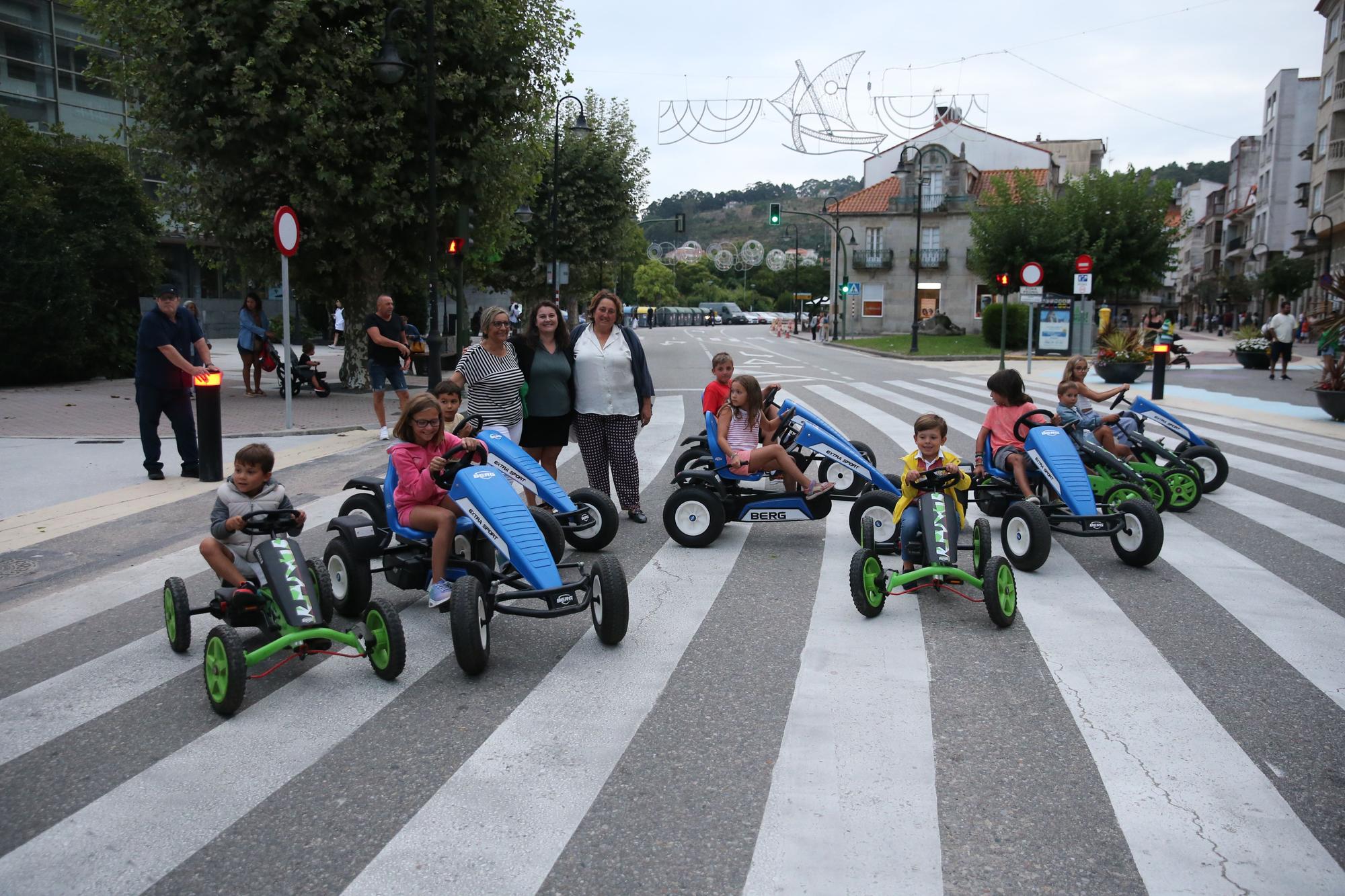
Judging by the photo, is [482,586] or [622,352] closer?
[482,586]

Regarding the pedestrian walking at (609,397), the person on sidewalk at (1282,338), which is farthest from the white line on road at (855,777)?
the person on sidewalk at (1282,338)

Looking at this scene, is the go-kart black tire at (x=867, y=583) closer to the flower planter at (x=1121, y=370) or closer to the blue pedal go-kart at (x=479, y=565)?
the blue pedal go-kart at (x=479, y=565)

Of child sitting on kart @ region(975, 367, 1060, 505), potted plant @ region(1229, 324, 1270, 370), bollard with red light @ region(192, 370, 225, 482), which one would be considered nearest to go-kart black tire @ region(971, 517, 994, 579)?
child sitting on kart @ region(975, 367, 1060, 505)

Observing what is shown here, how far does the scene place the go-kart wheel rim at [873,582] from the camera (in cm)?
537

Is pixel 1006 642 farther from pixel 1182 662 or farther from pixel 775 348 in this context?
pixel 775 348

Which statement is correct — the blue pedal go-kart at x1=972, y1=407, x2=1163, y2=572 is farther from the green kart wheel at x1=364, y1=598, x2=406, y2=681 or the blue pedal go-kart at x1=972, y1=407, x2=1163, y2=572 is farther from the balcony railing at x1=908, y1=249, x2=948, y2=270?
the balcony railing at x1=908, y1=249, x2=948, y2=270

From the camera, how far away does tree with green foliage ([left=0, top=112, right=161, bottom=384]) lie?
55.4ft

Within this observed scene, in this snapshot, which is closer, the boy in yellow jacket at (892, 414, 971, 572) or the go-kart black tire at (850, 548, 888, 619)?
the go-kart black tire at (850, 548, 888, 619)

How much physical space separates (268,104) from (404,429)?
1217 centimetres

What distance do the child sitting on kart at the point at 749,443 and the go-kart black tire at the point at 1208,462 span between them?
11.8 feet

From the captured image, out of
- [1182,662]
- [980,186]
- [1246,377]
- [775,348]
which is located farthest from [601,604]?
[980,186]

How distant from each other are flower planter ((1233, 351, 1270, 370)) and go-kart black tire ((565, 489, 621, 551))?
80.4 ft

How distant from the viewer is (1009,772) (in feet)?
11.9

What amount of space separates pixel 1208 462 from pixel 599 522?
572 cm
